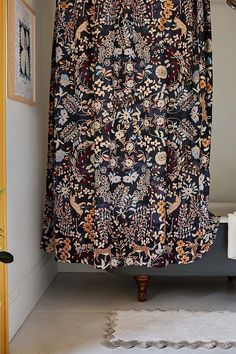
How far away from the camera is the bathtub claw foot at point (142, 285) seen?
3.92 meters

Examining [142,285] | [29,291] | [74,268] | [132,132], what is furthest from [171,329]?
[74,268]

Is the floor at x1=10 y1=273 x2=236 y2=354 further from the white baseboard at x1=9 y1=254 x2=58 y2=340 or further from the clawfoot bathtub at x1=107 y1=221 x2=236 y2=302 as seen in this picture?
the clawfoot bathtub at x1=107 y1=221 x2=236 y2=302

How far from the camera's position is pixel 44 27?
14.2 feet

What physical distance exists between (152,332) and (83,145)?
1338 millimetres

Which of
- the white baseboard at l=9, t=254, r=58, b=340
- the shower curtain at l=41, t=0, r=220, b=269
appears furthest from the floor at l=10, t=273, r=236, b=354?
the shower curtain at l=41, t=0, r=220, b=269

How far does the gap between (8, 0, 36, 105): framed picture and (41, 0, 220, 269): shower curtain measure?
0.21 metres

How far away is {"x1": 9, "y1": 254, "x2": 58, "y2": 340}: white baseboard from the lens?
Result: 3295 mm

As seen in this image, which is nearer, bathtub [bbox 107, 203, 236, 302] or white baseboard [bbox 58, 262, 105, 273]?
bathtub [bbox 107, 203, 236, 302]

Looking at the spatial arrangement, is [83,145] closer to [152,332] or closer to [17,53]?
[17,53]

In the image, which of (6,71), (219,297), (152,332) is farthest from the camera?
(219,297)

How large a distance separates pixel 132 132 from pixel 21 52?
90 cm

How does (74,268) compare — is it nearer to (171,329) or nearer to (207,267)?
(207,267)

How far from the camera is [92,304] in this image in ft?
12.8

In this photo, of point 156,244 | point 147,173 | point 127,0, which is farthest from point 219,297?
point 127,0
